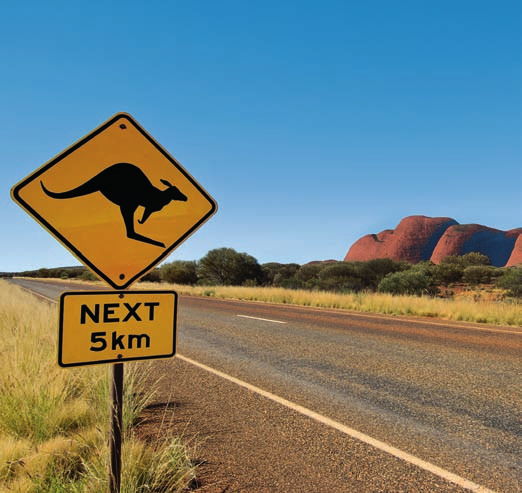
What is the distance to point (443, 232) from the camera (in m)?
124

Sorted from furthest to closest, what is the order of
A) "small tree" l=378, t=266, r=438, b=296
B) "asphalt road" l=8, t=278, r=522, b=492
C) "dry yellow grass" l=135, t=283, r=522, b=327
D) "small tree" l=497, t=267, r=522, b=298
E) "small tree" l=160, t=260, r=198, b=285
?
"small tree" l=160, t=260, r=198, b=285, "small tree" l=378, t=266, r=438, b=296, "small tree" l=497, t=267, r=522, b=298, "dry yellow grass" l=135, t=283, r=522, b=327, "asphalt road" l=8, t=278, r=522, b=492

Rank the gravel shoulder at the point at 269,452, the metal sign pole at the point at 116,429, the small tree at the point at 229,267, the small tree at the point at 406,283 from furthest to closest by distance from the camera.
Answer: the small tree at the point at 229,267, the small tree at the point at 406,283, the gravel shoulder at the point at 269,452, the metal sign pole at the point at 116,429

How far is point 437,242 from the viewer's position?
121312 mm

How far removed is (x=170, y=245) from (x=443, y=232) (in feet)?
435

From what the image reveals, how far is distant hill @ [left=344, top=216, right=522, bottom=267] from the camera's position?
10719 centimetres

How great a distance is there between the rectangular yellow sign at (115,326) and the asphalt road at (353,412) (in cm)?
117

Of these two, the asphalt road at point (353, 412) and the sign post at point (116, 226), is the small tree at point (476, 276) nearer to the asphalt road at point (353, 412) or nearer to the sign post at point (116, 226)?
the asphalt road at point (353, 412)

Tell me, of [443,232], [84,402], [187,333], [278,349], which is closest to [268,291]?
[187,333]

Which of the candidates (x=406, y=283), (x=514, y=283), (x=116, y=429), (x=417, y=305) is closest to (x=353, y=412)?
(x=116, y=429)

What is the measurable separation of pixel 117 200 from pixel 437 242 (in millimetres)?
129129

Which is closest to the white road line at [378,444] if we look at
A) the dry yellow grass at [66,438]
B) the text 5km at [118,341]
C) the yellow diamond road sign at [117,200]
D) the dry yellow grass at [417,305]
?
the dry yellow grass at [66,438]

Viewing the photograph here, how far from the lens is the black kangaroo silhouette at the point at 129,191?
94.6 inches

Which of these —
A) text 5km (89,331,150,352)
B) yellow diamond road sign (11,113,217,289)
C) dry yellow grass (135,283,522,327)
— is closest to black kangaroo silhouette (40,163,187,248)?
yellow diamond road sign (11,113,217,289)

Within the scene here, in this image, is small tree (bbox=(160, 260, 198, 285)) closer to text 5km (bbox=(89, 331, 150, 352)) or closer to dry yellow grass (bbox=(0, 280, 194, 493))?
dry yellow grass (bbox=(0, 280, 194, 493))
